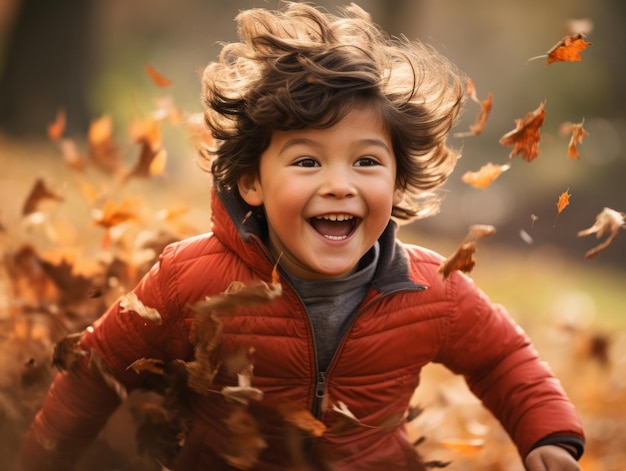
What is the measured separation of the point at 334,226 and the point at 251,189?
0.30 meters

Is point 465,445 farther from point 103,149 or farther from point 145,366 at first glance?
point 103,149

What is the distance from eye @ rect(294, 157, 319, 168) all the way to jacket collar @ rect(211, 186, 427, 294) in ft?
0.82

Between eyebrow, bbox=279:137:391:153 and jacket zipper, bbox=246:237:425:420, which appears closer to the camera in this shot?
eyebrow, bbox=279:137:391:153

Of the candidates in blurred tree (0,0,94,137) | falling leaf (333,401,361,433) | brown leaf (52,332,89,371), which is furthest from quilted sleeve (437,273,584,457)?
blurred tree (0,0,94,137)

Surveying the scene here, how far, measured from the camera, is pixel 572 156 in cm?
260

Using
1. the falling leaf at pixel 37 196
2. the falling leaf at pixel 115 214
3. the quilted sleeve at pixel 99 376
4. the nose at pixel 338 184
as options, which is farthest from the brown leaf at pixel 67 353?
the falling leaf at pixel 37 196

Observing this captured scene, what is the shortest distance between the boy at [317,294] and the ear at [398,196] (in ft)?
0.07

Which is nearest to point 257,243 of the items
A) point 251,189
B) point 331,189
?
point 251,189

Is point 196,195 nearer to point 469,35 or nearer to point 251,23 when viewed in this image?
point 251,23

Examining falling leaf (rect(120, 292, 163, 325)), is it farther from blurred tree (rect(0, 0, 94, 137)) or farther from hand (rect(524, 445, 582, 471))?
blurred tree (rect(0, 0, 94, 137))

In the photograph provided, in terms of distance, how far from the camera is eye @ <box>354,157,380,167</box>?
246 cm

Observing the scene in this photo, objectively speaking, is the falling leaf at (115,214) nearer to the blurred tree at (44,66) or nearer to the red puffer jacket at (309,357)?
the red puffer jacket at (309,357)

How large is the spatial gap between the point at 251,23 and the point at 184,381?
43.1 inches

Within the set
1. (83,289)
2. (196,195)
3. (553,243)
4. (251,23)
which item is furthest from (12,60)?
(251,23)
